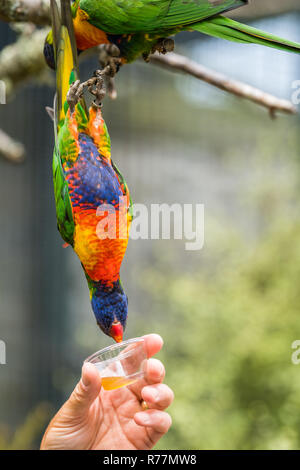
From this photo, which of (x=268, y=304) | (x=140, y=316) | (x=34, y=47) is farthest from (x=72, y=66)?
(x=140, y=316)

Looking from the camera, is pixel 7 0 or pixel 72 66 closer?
pixel 72 66

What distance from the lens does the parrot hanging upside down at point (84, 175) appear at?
517 mm

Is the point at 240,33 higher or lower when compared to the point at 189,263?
higher

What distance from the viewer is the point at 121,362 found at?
576mm

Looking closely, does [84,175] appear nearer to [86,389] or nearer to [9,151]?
[86,389]

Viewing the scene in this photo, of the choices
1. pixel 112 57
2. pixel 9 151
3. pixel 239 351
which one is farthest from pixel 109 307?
pixel 239 351

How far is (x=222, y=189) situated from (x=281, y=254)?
53 cm

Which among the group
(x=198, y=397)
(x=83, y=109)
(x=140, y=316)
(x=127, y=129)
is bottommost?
(x=198, y=397)

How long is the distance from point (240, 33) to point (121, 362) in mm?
445

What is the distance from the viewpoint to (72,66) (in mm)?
533

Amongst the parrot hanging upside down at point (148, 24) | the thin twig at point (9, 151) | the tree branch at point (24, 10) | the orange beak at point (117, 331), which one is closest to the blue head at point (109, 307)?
the orange beak at point (117, 331)

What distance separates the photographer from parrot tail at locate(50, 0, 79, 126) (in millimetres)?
531

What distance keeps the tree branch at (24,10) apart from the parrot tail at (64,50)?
1.12ft

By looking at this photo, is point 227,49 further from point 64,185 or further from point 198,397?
point 64,185
